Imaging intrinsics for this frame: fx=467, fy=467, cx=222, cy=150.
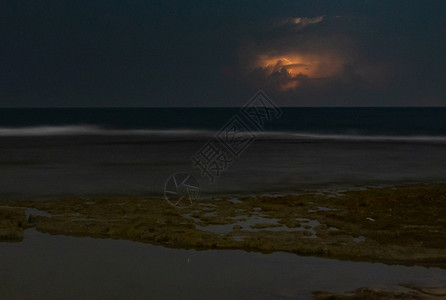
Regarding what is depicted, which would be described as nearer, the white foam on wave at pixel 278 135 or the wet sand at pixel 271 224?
the wet sand at pixel 271 224

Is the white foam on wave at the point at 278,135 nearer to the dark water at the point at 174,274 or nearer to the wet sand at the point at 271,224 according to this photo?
the wet sand at the point at 271,224

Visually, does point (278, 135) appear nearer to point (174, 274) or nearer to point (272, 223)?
point (272, 223)

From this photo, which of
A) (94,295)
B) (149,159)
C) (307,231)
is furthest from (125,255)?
(149,159)

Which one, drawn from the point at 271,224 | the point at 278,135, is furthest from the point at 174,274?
the point at 278,135

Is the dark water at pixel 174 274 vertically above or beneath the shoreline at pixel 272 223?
beneath

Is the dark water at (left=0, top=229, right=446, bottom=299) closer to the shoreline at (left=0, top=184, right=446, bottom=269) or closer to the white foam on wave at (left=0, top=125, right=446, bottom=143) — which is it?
the shoreline at (left=0, top=184, right=446, bottom=269)

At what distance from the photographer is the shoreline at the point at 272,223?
6652 mm

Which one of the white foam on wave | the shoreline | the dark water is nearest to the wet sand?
the shoreline

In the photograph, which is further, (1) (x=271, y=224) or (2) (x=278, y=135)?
(2) (x=278, y=135)

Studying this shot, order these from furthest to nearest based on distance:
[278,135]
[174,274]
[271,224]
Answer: [278,135]
[271,224]
[174,274]

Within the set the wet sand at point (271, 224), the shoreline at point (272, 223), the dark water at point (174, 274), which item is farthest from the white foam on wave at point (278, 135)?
the dark water at point (174, 274)

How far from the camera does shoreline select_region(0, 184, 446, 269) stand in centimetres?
665

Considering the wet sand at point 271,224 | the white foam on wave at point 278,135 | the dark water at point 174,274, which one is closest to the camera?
the dark water at point 174,274

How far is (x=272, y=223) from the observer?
8094 millimetres
